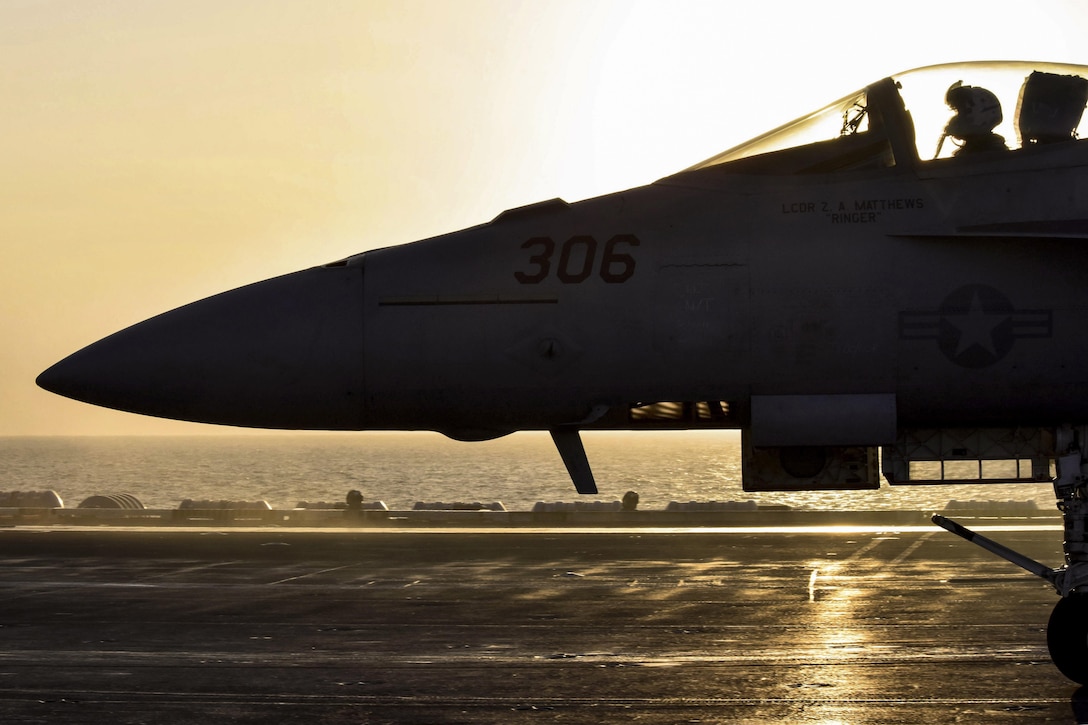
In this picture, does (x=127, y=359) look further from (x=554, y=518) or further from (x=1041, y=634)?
(x=554, y=518)

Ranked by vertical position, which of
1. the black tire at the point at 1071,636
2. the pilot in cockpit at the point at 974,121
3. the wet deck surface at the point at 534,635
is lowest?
the wet deck surface at the point at 534,635

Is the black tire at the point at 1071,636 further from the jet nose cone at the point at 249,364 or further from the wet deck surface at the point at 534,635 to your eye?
the jet nose cone at the point at 249,364

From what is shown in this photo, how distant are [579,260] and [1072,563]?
175 inches

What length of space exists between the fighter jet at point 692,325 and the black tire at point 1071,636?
21 cm

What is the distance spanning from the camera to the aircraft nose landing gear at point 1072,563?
9.49m

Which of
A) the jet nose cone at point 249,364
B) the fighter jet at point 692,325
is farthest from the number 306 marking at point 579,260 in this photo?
the jet nose cone at point 249,364

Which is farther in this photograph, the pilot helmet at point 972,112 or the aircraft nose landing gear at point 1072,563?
the pilot helmet at point 972,112

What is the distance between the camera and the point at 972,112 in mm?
9633

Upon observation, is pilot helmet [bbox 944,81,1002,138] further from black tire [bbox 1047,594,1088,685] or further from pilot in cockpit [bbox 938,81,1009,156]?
black tire [bbox 1047,594,1088,685]

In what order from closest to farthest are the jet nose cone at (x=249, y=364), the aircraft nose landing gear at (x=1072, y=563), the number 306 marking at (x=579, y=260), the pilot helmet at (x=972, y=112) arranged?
the jet nose cone at (x=249, y=364) < the number 306 marking at (x=579, y=260) < the aircraft nose landing gear at (x=1072, y=563) < the pilot helmet at (x=972, y=112)

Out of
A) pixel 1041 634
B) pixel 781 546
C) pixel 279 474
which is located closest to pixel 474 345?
pixel 1041 634

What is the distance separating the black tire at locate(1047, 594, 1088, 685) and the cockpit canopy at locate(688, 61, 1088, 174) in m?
3.53

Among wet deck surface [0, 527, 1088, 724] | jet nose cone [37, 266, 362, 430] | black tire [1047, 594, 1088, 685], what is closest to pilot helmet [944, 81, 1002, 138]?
black tire [1047, 594, 1088, 685]

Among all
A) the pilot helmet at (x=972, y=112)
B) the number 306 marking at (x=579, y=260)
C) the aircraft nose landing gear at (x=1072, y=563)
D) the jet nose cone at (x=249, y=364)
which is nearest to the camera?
the jet nose cone at (x=249, y=364)
